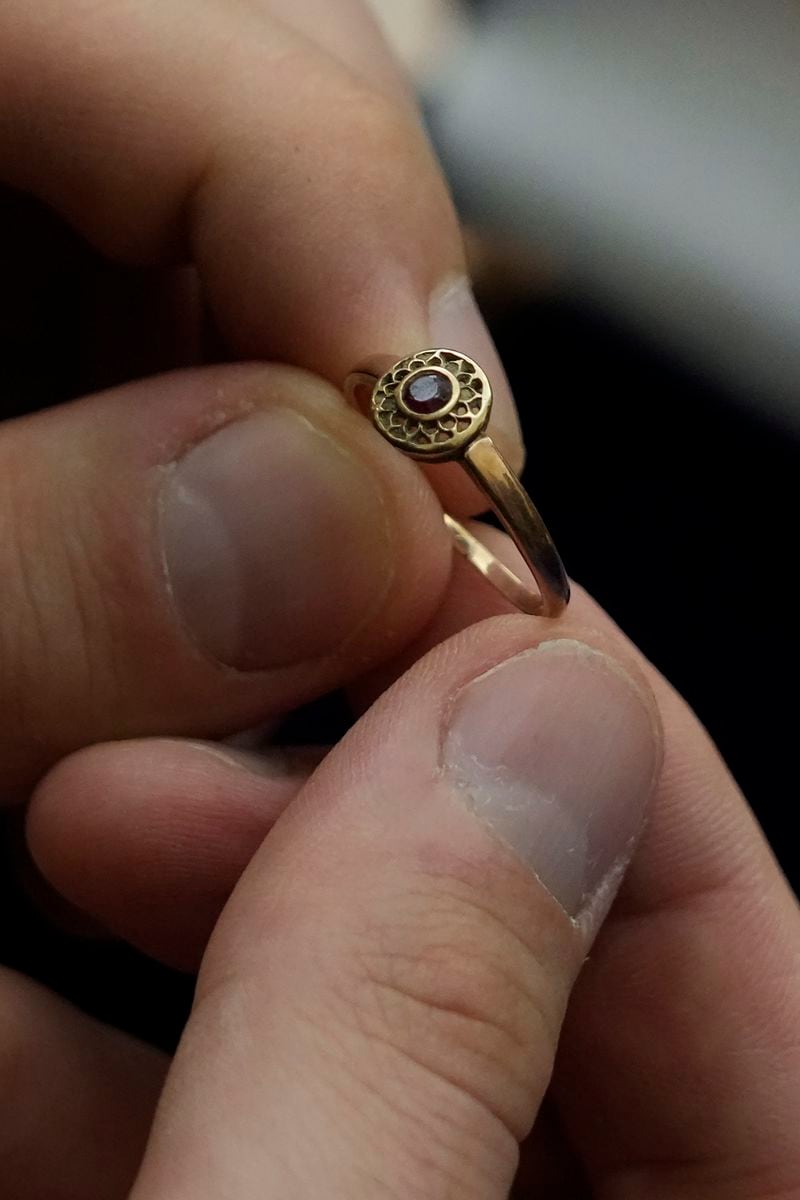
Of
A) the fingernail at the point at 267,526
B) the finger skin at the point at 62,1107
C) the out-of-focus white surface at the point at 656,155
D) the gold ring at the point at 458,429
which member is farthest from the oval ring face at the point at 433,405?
the out-of-focus white surface at the point at 656,155

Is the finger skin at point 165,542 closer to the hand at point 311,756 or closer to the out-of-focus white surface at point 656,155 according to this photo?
the hand at point 311,756

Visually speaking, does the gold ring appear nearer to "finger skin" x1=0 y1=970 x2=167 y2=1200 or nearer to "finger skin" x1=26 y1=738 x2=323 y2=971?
"finger skin" x1=26 y1=738 x2=323 y2=971

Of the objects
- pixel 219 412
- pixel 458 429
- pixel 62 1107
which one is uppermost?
pixel 458 429

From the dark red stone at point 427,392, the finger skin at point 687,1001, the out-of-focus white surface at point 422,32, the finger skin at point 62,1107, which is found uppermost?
the out-of-focus white surface at point 422,32

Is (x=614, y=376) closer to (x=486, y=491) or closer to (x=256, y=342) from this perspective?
(x=256, y=342)

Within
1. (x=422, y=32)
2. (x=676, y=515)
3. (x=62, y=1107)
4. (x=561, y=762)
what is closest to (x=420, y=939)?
(x=561, y=762)

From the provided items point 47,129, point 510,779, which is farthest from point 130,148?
point 510,779

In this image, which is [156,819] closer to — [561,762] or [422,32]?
[561,762]

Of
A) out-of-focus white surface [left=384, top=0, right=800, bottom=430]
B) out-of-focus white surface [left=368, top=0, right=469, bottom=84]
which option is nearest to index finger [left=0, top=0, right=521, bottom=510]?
out-of-focus white surface [left=384, top=0, right=800, bottom=430]
